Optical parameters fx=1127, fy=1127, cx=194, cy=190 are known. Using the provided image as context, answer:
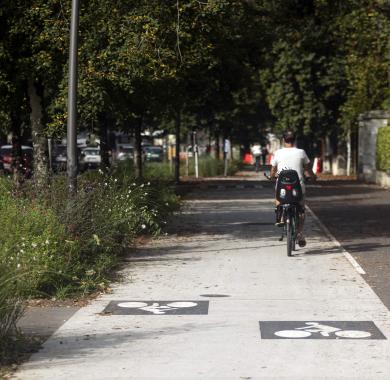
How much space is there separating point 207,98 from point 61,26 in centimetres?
2154

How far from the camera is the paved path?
7.94 m

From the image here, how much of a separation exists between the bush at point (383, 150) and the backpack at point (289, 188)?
2214cm

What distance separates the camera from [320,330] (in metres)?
9.65

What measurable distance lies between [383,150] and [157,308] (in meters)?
29.2

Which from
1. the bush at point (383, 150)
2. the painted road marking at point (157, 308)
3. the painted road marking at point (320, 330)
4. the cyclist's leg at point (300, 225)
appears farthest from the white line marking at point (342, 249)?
the bush at point (383, 150)

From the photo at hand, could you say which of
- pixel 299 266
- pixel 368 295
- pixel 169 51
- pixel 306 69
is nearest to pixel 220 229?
pixel 169 51

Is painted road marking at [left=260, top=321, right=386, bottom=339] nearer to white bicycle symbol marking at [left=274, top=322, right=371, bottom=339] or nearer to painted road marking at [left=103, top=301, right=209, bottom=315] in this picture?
white bicycle symbol marking at [left=274, top=322, right=371, bottom=339]

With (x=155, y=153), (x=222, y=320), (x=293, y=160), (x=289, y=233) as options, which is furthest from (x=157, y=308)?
(x=155, y=153)

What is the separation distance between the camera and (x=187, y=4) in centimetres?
1778

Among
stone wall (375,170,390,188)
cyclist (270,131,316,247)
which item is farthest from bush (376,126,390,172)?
cyclist (270,131,316,247)

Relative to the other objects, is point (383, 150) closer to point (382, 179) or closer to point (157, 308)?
point (382, 179)

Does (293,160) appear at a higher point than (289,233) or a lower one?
higher

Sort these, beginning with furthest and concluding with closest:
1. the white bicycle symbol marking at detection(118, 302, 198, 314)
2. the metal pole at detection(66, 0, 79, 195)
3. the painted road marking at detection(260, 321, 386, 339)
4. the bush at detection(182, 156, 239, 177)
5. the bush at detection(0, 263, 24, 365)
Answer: the bush at detection(182, 156, 239, 177) → the metal pole at detection(66, 0, 79, 195) → the white bicycle symbol marking at detection(118, 302, 198, 314) → the painted road marking at detection(260, 321, 386, 339) → the bush at detection(0, 263, 24, 365)

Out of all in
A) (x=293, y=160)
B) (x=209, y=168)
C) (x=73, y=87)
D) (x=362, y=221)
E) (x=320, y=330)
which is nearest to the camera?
(x=320, y=330)
